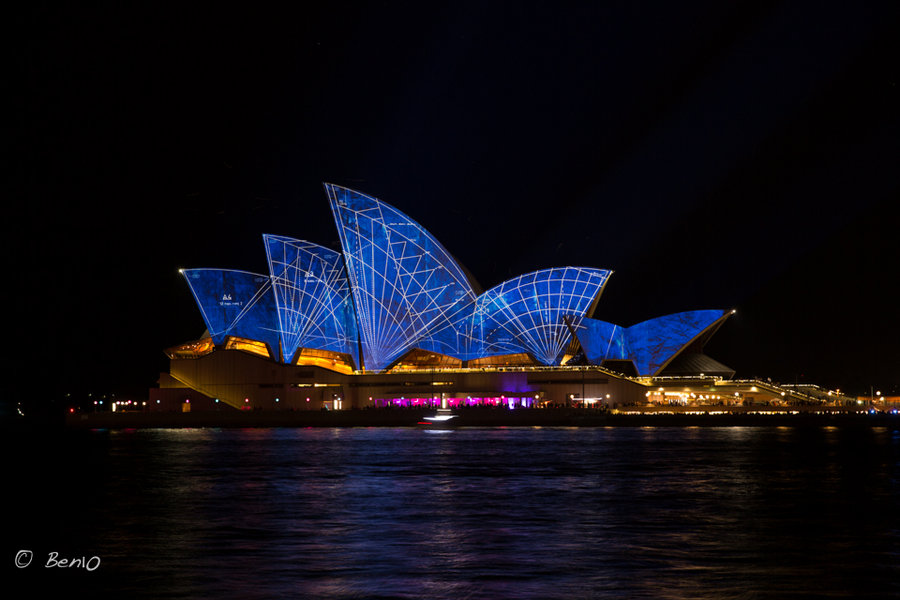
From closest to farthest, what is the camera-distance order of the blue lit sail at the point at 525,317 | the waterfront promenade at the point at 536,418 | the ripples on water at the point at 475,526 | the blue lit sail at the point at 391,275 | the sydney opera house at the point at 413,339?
1. the ripples on water at the point at 475,526
2. the waterfront promenade at the point at 536,418
3. the blue lit sail at the point at 391,275
4. the sydney opera house at the point at 413,339
5. the blue lit sail at the point at 525,317

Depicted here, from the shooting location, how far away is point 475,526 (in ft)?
66.7

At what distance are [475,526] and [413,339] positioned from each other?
221 ft

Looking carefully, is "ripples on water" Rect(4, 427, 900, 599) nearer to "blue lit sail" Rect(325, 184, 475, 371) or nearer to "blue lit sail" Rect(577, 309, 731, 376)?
"blue lit sail" Rect(325, 184, 475, 371)

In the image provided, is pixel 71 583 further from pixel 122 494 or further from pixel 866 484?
pixel 866 484

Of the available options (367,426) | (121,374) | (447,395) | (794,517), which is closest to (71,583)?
(794,517)

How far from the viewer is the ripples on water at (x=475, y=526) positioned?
14328mm

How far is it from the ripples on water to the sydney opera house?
153ft

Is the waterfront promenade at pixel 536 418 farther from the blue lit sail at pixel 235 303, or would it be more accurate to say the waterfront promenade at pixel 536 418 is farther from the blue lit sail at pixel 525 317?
the blue lit sail at pixel 235 303

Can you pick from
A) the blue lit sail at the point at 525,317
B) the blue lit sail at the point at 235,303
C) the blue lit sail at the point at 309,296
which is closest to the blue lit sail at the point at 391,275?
the blue lit sail at the point at 525,317

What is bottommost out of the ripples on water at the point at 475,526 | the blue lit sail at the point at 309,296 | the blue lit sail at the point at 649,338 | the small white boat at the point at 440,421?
the ripples on water at the point at 475,526

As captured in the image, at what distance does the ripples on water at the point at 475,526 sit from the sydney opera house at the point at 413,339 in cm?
4656

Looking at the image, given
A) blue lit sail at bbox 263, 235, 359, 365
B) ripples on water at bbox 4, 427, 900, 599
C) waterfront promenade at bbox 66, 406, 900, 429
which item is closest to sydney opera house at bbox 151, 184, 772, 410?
blue lit sail at bbox 263, 235, 359, 365

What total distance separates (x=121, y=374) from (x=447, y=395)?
45.1m

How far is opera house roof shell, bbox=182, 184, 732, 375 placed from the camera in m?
82.4
